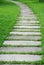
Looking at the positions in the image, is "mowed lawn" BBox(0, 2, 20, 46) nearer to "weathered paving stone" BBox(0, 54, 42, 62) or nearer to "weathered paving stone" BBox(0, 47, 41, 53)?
"weathered paving stone" BBox(0, 47, 41, 53)

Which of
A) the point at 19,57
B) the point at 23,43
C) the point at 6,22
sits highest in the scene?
the point at 6,22

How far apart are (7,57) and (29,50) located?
2.34 feet

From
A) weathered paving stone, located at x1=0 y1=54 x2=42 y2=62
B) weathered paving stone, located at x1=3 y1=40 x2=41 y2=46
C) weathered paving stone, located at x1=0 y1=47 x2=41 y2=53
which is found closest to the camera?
weathered paving stone, located at x1=0 y1=54 x2=42 y2=62

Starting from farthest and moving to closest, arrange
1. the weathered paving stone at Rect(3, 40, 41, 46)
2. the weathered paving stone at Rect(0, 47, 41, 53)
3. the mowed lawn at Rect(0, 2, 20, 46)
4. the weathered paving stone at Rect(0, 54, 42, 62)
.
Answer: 1. the mowed lawn at Rect(0, 2, 20, 46)
2. the weathered paving stone at Rect(3, 40, 41, 46)
3. the weathered paving stone at Rect(0, 47, 41, 53)
4. the weathered paving stone at Rect(0, 54, 42, 62)

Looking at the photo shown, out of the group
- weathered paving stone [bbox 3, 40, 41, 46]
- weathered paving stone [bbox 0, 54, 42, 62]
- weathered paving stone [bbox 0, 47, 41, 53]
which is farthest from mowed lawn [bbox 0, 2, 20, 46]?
weathered paving stone [bbox 0, 54, 42, 62]

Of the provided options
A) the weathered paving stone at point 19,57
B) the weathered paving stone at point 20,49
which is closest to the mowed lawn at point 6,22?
the weathered paving stone at point 20,49

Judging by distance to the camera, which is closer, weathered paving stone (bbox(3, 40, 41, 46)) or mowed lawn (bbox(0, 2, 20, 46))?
weathered paving stone (bbox(3, 40, 41, 46))

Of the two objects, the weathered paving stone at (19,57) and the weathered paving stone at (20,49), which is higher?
the weathered paving stone at (20,49)

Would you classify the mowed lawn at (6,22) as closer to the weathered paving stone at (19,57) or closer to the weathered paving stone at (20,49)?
the weathered paving stone at (20,49)

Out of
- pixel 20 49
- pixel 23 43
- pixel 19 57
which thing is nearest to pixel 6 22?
pixel 23 43

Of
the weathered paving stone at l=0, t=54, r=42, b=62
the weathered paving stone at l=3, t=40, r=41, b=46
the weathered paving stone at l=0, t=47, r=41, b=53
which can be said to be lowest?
the weathered paving stone at l=0, t=54, r=42, b=62

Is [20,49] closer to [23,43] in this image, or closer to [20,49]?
[20,49]

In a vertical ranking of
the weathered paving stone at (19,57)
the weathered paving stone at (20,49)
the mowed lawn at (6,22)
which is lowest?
the weathered paving stone at (19,57)

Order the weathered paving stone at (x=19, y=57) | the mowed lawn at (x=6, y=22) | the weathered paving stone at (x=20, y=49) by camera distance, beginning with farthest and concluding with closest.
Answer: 1. the mowed lawn at (x=6, y=22)
2. the weathered paving stone at (x=20, y=49)
3. the weathered paving stone at (x=19, y=57)
